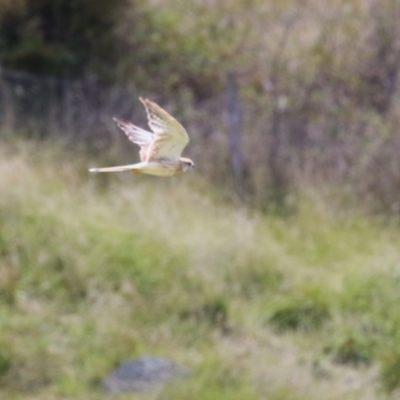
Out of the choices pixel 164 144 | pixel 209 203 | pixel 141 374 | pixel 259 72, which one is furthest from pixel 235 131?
pixel 164 144

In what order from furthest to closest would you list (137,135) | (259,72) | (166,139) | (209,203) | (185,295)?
1. (259,72)
2. (209,203)
3. (185,295)
4. (137,135)
5. (166,139)

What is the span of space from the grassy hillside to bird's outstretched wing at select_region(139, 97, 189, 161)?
3.24 metres

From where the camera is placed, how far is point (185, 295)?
6.30 metres

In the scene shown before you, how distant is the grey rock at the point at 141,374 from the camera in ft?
17.6

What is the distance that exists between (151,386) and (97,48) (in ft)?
18.0

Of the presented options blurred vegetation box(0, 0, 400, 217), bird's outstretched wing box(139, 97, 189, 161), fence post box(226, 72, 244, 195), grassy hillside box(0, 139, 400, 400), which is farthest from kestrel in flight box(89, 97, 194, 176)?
fence post box(226, 72, 244, 195)

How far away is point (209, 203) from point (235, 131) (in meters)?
0.92

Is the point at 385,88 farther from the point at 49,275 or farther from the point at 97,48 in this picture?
the point at 49,275

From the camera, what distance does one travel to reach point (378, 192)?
8.38 metres

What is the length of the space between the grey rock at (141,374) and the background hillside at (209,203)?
71 mm

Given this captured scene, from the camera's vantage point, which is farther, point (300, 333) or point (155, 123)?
point (300, 333)

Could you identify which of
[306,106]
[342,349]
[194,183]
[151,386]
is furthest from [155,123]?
[306,106]

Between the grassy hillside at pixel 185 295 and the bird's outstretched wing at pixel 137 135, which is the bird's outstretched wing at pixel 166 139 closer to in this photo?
the bird's outstretched wing at pixel 137 135

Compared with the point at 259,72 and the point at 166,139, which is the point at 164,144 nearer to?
the point at 166,139
